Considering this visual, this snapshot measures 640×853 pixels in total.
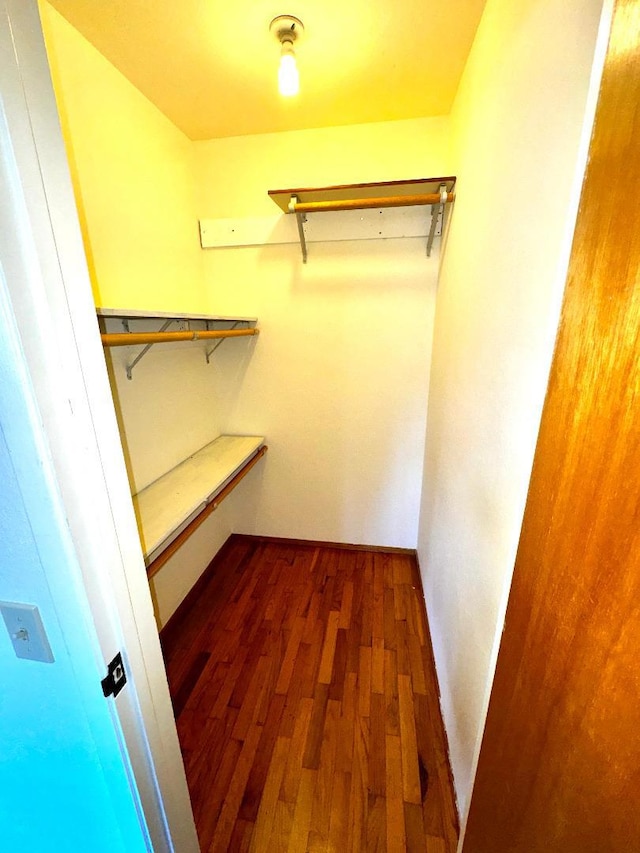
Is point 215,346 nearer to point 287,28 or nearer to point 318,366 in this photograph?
point 318,366

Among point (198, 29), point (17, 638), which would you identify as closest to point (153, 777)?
point (17, 638)

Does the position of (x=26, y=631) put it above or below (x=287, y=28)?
below

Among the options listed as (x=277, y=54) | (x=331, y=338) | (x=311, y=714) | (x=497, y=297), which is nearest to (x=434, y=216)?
(x=331, y=338)

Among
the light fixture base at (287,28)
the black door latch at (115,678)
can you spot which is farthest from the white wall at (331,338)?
the black door latch at (115,678)

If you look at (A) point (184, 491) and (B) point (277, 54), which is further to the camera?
(A) point (184, 491)

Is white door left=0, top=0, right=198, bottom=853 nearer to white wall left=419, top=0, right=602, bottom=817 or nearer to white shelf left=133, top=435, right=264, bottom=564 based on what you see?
white shelf left=133, top=435, right=264, bottom=564

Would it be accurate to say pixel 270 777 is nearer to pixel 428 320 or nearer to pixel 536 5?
pixel 428 320

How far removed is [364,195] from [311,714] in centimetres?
243

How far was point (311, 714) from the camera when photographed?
1.42 meters

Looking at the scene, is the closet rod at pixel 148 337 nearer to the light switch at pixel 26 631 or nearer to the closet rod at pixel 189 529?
the light switch at pixel 26 631

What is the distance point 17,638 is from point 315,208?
1.86 meters

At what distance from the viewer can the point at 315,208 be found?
5.38ft

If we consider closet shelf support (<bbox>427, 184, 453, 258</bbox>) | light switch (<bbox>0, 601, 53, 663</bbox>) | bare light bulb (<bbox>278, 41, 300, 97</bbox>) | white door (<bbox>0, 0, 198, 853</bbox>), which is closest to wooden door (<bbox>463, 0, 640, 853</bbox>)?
white door (<bbox>0, 0, 198, 853</bbox>)

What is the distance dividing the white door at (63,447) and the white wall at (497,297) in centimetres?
79
